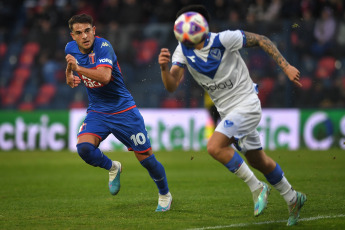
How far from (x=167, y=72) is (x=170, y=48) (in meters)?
11.0

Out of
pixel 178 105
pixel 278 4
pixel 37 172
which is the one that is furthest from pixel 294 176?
pixel 278 4

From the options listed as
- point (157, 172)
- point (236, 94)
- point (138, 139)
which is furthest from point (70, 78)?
point (236, 94)

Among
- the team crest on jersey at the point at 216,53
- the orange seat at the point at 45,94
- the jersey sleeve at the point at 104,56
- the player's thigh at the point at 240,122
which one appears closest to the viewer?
the player's thigh at the point at 240,122

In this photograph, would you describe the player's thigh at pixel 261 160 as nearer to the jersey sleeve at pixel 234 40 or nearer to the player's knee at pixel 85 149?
the jersey sleeve at pixel 234 40

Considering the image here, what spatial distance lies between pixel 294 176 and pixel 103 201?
13.3ft

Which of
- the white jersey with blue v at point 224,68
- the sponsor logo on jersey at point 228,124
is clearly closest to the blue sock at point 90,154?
the white jersey with blue v at point 224,68

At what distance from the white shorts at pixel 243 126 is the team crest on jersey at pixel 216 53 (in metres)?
0.57

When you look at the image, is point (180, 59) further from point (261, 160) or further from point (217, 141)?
point (261, 160)

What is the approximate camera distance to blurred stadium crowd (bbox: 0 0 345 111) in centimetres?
1633

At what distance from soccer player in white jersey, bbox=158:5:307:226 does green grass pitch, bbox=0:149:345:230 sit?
0.41m

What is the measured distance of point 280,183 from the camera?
21.9 ft

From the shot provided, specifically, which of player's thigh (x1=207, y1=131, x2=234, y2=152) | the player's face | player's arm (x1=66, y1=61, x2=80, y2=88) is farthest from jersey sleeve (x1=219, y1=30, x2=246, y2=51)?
the player's face

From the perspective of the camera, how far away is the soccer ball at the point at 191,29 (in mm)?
6336

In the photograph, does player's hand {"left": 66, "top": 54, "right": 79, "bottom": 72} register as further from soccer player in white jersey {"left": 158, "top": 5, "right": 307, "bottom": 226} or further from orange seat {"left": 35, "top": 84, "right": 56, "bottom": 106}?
orange seat {"left": 35, "top": 84, "right": 56, "bottom": 106}
